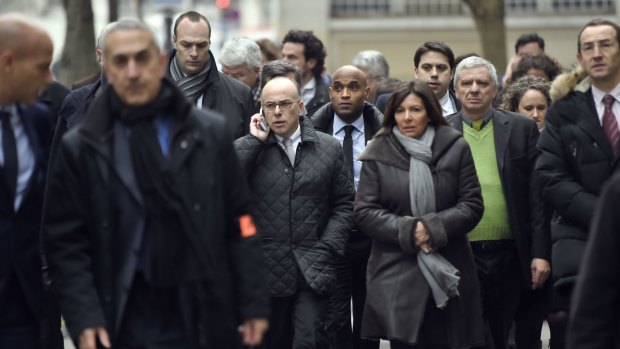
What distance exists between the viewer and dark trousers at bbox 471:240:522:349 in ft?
31.2

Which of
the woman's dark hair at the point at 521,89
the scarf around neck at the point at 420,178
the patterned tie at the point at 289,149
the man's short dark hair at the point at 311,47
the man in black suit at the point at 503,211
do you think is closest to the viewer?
the scarf around neck at the point at 420,178

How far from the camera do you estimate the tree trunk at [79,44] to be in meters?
16.9

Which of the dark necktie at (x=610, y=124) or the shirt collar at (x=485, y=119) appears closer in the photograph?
the dark necktie at (x=610, y=124)

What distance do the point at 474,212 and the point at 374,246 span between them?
0.64 m

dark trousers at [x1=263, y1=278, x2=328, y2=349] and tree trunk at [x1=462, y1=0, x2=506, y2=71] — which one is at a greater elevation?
tree trunk at [x1=462, y1=0, x2=506, y2=71]

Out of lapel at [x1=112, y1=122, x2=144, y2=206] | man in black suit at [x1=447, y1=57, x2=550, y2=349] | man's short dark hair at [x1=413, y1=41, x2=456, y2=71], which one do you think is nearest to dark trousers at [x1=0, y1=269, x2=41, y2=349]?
lapel at [x1=112, y1=122, x2=144, y2=206]

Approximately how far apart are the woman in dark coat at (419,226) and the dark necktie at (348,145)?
112 cm

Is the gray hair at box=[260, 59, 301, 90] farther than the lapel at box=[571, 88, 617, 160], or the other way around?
the gray hair at box=[260, 59, 301, 90]

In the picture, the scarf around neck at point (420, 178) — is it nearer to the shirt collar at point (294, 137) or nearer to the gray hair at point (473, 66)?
the shirt collar at point (294, 137)

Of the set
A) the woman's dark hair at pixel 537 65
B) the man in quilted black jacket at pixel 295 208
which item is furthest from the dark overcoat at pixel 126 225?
the woman's dark hair at pixel 537 65

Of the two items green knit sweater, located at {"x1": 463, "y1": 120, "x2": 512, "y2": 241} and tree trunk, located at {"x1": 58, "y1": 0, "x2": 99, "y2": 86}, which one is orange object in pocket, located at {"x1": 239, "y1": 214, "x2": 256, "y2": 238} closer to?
green knit sweater, located at {"x1": 463, "y1": 120, "x2": 512, "y2": 241}

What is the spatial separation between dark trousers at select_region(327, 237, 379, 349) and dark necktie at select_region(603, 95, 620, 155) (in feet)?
7.88

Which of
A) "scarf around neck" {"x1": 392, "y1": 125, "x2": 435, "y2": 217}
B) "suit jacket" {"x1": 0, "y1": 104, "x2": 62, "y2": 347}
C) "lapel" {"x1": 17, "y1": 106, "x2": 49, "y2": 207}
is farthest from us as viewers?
"scarf around neck" {"x1": 392, "y1": 125, "x2": 435, "y2": 217}

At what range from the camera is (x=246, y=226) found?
20.6 ft
